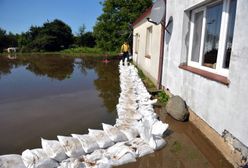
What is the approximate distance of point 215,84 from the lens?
2.92 m

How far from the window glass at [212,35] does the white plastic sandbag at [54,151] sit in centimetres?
266

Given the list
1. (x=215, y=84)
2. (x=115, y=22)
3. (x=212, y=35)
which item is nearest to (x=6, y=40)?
(x=115, y=22)

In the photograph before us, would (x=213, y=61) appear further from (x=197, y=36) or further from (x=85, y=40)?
(x=85, y=40)

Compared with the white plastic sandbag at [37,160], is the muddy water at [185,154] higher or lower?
lower

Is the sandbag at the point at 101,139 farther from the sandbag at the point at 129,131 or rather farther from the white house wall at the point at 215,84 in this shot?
the white house wall at the point at 215,84

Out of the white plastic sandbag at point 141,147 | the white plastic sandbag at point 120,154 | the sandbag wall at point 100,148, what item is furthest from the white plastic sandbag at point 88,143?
the white plastic sandbag at point 141,147

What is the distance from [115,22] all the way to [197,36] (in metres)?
14.0

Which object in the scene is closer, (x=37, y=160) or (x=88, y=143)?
(x=37, y=160)

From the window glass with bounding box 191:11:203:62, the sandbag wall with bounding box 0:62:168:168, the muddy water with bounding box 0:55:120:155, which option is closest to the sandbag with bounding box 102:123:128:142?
the sandbag wall with bounding box 0:62:168:168

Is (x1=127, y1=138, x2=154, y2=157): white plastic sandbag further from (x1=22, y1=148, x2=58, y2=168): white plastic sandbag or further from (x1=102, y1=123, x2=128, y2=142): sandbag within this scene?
(x1=22, y1=148, x2=58, y2=168): white plastic sandbag

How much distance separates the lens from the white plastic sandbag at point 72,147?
2.56 meters

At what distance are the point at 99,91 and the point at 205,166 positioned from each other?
4614 millimetres

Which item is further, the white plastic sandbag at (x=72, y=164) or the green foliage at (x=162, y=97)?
the green foliage at (x=162, y=97)

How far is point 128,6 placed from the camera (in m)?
17.7
